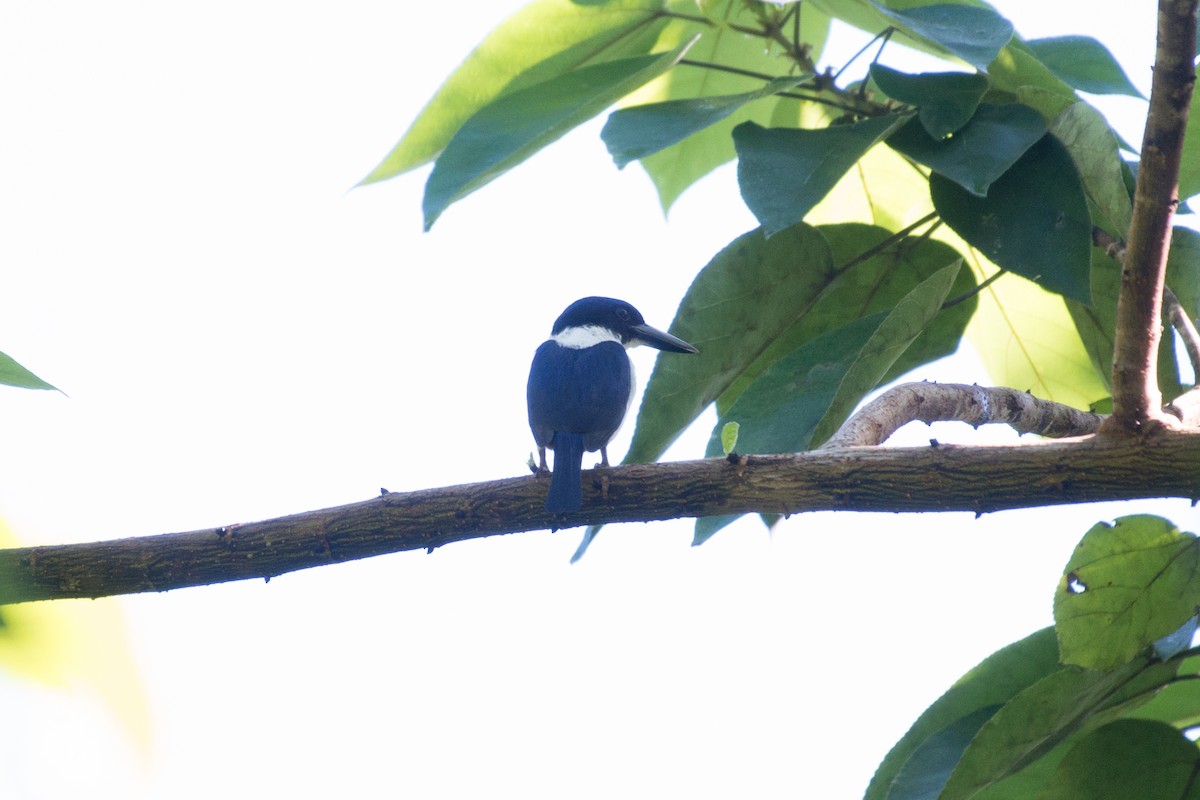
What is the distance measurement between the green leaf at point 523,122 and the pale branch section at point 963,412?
72 cm

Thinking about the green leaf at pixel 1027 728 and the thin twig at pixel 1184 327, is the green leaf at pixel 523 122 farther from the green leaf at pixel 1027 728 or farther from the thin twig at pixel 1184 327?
the green leaf at pixel 1027 728

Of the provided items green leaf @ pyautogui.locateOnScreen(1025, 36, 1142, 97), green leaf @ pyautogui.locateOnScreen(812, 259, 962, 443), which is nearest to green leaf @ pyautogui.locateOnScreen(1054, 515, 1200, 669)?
green leaf @ pyautogui.locateOnScreen(812, 259, 962, 443)

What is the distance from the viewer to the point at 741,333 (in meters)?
2.25

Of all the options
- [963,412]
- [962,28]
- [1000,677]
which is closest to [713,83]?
[962,28]

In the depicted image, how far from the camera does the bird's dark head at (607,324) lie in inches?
146

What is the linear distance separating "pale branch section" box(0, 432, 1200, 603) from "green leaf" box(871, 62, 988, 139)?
559 millimetres

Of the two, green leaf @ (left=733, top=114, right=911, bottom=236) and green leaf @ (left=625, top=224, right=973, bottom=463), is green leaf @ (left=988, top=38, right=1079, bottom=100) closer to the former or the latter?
green leaf @ (left=733, top=114, right=911, bottom=236)

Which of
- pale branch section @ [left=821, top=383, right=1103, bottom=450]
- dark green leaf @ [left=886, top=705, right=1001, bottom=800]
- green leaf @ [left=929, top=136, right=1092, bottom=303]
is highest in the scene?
green leaf @ [left=929, top=136, right=1092, bottom=303]

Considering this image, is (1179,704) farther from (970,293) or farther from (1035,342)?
(1035,342)

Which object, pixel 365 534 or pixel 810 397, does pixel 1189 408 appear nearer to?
pixel 810 397

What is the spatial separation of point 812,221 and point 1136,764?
54.9 inches

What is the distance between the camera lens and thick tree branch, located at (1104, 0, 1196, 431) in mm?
1351

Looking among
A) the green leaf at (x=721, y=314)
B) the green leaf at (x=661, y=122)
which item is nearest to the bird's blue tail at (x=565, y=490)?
the green leaf at (x=721, y=314)

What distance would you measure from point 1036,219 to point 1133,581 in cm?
64
